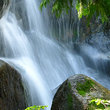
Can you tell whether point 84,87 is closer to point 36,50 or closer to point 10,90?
point 10,90

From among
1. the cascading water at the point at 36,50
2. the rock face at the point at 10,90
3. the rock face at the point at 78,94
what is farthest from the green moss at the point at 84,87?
the cascading water at the point at 36,50

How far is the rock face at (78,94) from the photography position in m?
3.38

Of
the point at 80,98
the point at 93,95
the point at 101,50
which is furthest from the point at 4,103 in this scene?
the point at 101,50

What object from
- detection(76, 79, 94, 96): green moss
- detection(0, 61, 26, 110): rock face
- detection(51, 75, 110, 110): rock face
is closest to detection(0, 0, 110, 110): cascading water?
detection(0, 61, 26, 110): rock face

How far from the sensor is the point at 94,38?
45.7ft

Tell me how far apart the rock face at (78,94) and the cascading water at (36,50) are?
3955 millimetres

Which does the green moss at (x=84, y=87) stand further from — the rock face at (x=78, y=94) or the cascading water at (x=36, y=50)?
the cascading water at (x=36, y=50)

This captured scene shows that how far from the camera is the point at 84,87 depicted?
12.4ft

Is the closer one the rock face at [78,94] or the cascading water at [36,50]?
the rock face at [78,94]

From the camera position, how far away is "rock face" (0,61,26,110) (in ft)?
12.1

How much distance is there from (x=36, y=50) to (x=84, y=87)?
29.2 feet

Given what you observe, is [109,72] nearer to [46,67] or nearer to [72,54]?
[72,54]

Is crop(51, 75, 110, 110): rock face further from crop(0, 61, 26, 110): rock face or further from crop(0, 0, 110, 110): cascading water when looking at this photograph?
crop(0, 0, 110, 110): cascading water

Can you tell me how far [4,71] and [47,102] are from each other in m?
3.48
